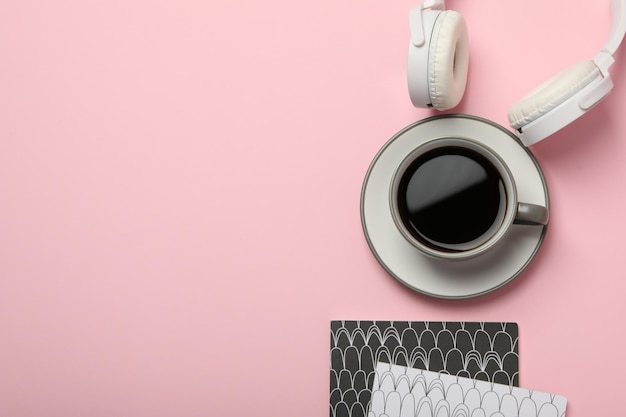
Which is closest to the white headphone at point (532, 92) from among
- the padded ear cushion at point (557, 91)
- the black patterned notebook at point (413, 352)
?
the padded ear cushion at point (557, 91)

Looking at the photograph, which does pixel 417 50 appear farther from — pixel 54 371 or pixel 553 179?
pixel 54 371

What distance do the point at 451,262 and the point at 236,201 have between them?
0.30 meters

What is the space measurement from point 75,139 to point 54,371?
1.12 ft

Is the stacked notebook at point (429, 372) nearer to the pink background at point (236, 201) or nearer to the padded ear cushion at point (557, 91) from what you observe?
the pink background at point (236, 201)

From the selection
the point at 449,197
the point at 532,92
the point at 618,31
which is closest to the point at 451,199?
the point at 449,197

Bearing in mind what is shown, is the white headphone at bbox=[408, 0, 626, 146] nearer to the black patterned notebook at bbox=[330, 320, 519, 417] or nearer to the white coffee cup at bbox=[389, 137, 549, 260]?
the white coffee cup at bbox=[389, 137, 549, 260]

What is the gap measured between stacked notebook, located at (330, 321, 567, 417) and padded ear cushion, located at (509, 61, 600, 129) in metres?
0.26

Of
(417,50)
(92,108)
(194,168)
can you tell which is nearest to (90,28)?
(92,108)

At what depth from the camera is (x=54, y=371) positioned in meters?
0.96

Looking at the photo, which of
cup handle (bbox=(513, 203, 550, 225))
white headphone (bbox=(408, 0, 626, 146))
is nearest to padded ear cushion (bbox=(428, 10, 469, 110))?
white headphone (bbox=(408, 0, 626, 146))

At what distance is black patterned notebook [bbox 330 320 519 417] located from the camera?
0.80 metres

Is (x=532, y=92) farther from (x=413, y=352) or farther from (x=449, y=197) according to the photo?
(x=413, y=352)

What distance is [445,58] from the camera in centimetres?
A: 70

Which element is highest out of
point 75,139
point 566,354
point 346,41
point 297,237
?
point 346,41
